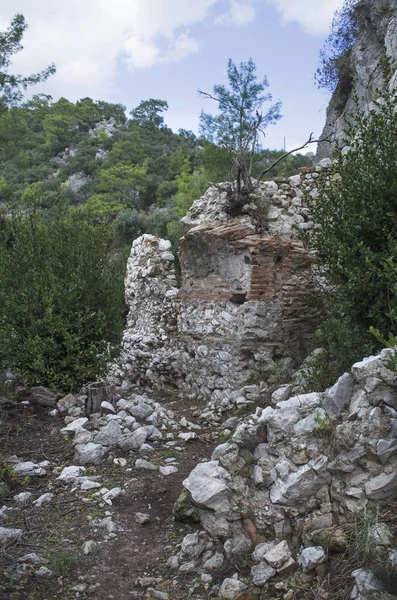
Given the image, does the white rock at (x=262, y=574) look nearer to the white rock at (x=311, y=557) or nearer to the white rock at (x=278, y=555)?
the white rock at (x=278, y=555)

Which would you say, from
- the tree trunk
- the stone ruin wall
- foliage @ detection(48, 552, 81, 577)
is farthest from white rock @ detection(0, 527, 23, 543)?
the stone ruin wall

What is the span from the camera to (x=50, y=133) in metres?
70.1

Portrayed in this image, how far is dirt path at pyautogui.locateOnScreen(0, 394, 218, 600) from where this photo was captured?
11.6ft

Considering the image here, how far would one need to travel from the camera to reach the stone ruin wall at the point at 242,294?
7664 millimetres

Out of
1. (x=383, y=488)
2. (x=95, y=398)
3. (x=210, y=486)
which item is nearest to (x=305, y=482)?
(x=383, y=488)

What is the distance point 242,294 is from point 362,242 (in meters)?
2.90

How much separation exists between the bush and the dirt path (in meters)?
1.72

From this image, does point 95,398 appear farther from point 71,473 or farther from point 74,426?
point 71,473

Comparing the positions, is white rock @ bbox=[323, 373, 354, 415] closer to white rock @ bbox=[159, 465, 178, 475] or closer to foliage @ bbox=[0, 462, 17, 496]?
white rock @ bbox=[159, 465, 178, 475]

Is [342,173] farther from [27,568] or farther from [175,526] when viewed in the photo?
[27,568]

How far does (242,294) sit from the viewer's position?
7.81 meters

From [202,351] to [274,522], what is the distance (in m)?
4.89

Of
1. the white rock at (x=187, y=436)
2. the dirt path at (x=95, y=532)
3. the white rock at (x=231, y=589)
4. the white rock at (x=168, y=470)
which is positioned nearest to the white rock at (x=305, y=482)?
the white rock at (x=231, y=589)

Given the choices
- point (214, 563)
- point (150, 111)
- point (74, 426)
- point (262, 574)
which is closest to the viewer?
point (262, 574)
